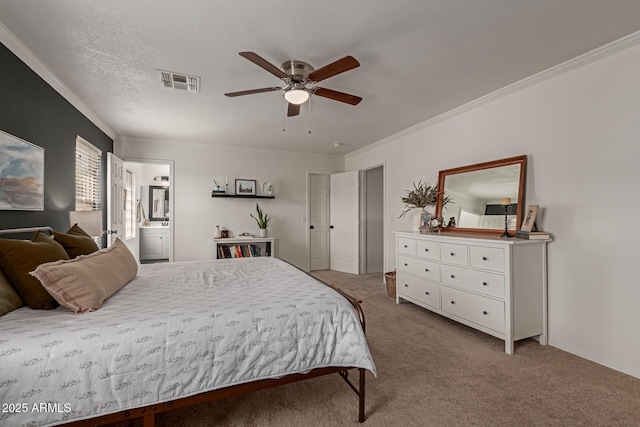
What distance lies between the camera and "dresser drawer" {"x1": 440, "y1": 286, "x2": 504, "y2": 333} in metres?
2.50

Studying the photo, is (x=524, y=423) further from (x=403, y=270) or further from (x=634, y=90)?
(x=634, y=90)

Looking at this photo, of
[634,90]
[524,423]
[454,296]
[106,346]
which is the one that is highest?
[634,90]

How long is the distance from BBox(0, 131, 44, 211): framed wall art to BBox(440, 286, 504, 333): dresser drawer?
3769 millimetres

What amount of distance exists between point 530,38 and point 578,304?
7.07 feet

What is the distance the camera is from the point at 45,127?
2.49m

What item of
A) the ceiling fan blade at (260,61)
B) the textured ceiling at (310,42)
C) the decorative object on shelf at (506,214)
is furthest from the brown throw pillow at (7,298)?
the decorative object on shelf at (506,214)

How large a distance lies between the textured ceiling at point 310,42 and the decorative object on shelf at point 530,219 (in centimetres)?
122

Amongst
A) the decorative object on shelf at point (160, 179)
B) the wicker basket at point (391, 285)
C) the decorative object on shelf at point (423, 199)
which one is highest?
the decorative object on shelf at point (160, 179)

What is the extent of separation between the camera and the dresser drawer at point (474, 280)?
8.20 feet

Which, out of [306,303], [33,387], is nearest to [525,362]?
[306,303]

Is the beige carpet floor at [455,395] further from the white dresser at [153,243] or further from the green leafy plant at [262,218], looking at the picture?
the white dresser at [153,243]

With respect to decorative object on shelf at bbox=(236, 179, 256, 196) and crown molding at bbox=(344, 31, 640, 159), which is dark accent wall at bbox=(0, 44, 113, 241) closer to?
decorative object on shelf at bbox=(236, 179, 256, 196)

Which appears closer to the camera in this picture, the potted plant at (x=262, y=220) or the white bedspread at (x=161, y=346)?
the white bedspread at (x=161, y=346)

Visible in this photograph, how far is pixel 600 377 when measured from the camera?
206cm
